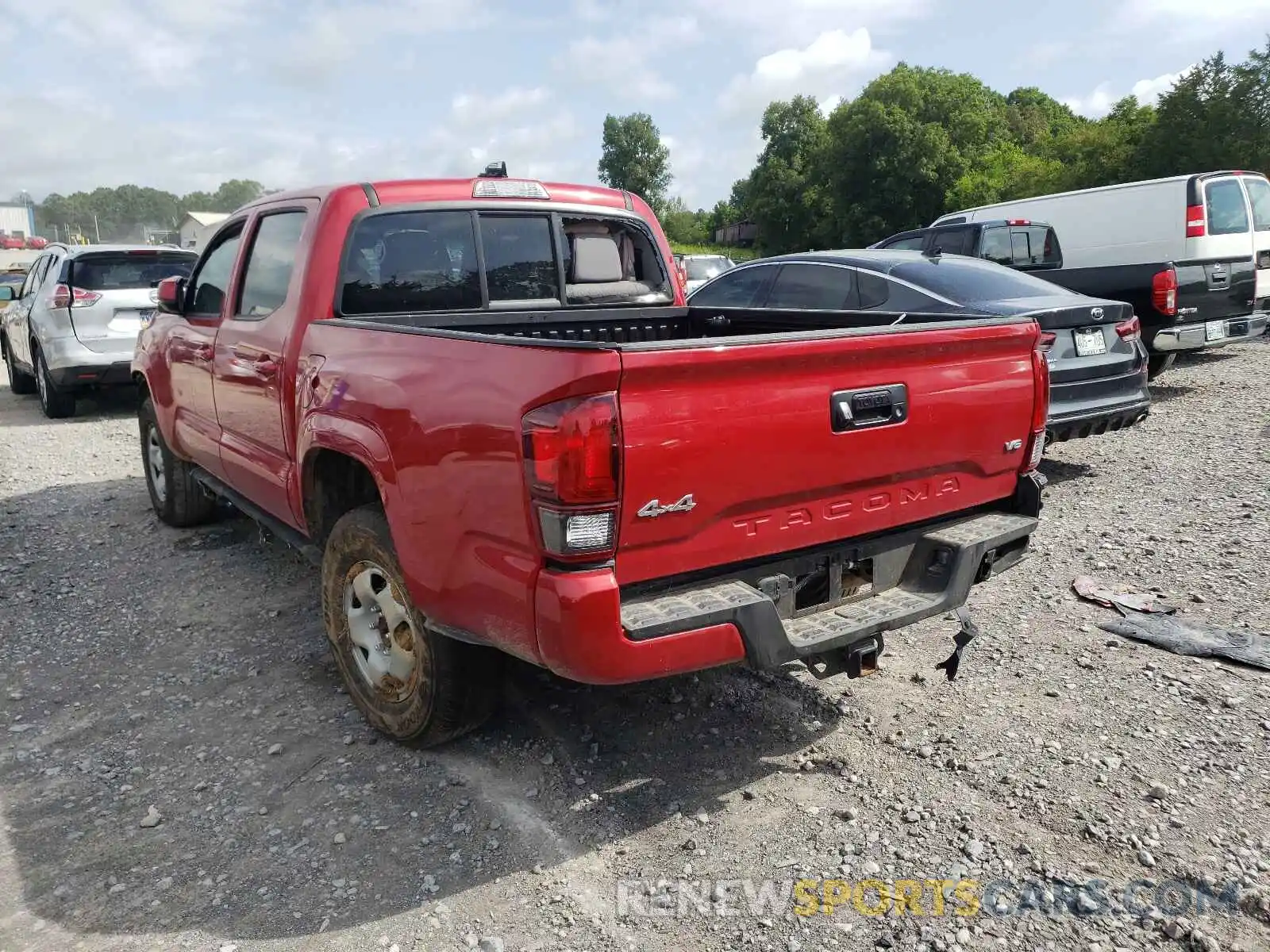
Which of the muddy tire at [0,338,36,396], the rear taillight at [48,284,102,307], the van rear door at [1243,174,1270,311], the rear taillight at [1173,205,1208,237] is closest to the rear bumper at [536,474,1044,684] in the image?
the van rear door at [1243,174,1270,311]

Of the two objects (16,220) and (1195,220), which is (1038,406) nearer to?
(1195,220)

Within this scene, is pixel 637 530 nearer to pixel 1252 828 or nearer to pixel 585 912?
pixel 585 912

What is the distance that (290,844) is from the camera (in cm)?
285

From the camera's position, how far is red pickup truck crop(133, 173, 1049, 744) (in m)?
2.42

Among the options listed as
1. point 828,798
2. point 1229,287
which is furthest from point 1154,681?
point 1229,287

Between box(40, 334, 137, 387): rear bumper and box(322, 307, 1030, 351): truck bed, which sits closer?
box(322, 307, 1030, 351): truck bed

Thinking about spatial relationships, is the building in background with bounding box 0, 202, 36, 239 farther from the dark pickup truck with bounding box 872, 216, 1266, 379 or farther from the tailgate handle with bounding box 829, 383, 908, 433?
the tailgate handle with bounding box 829, 383, 908, 433

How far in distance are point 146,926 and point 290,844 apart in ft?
1.41

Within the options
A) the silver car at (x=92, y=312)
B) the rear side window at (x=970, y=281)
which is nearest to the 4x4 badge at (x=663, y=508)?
the rear side window at (x=970, y=281)

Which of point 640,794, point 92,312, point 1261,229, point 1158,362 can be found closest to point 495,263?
point 640,794

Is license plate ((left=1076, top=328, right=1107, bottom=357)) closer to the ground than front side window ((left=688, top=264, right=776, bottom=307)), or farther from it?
closer to the ground

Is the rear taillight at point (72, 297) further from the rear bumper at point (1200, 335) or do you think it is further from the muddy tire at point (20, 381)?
the rear bumper at point (1200, 335)

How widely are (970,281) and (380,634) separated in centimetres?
521

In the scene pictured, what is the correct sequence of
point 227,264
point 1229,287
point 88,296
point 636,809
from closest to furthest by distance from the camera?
point 636,809 → point 227,264 → point 1229,287 → point 88,296
